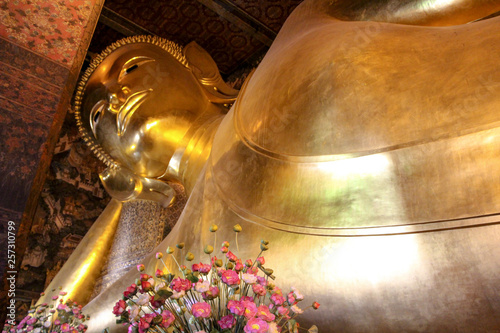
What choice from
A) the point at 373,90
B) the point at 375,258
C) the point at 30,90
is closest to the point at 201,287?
the point at 375,258

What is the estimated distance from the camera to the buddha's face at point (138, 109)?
7.70ft

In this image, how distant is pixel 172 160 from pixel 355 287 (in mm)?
1699

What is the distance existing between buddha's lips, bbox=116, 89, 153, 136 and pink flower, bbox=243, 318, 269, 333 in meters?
1.96

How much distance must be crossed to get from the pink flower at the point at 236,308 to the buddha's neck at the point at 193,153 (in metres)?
1.68

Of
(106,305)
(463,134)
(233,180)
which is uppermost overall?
(233,180)

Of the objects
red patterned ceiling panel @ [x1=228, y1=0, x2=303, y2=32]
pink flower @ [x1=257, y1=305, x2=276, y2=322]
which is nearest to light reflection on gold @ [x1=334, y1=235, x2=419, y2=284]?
pink flower @ [x1=257, y1=305, x2=276, y2=322]

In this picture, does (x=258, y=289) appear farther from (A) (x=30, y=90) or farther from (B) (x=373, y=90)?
(A) (x=30, y=90)

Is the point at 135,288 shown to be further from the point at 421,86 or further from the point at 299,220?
the point at 421,86

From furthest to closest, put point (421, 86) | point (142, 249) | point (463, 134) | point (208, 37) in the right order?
point (208, 37) < point (142, 249) < point (421, 86) < point (463, 134)

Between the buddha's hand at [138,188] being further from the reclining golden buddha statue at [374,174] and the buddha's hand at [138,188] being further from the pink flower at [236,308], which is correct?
the pink flower at [236,308]

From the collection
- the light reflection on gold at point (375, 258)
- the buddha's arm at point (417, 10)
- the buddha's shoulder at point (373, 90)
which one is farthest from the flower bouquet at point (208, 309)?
the buddha's arm at point (417, 10)

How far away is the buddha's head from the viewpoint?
7.72ft

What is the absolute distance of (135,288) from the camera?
2.22 ft

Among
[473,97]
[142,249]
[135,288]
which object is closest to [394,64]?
[473,97]
